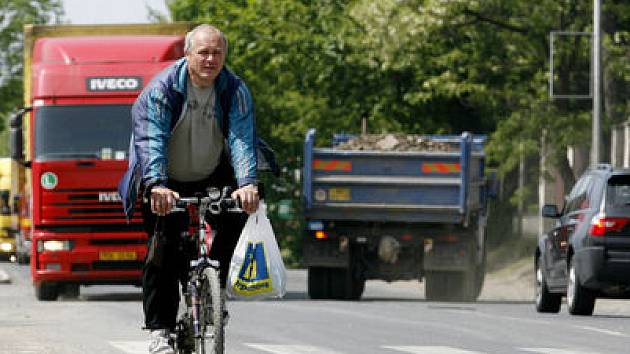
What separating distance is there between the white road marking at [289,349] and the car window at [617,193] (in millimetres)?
7111

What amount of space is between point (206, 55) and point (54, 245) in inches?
565

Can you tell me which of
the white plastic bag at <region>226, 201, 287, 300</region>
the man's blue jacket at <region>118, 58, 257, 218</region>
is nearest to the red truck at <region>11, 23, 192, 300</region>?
the white plastic bag at <region>226, 201, 287, 300</region>

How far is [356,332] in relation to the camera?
55.8 feet

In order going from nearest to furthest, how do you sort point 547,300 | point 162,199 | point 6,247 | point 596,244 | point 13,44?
point 162,199
point 596,244
point 547,300
point 6,247
point 13,44

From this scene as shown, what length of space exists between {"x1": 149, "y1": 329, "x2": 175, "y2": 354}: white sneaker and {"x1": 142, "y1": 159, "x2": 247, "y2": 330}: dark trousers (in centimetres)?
4

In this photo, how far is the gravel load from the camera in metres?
26.8

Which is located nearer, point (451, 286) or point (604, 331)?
point (604, 331)

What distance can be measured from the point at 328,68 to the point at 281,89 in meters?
3.21

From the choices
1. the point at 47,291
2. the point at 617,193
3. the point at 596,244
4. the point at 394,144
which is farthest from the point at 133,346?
the point at 394,144

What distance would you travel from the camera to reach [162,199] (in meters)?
9.24

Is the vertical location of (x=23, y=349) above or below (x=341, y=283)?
above

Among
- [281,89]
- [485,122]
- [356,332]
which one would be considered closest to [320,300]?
[356,332]

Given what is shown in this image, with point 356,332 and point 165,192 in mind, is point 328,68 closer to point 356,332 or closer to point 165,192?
point 356,332

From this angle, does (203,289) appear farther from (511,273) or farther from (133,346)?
(511,273)
